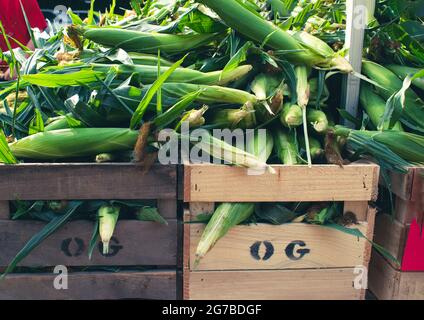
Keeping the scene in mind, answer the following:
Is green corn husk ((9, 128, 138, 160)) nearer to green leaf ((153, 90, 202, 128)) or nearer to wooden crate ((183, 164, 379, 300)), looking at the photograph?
green leaf ((153, 90, 202, 128))

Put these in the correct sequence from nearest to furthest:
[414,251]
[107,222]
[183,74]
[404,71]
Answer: [107,222] < [414,251] < [183,74] < [404,71]

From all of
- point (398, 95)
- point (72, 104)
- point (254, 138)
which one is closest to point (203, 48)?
point (254, 138)

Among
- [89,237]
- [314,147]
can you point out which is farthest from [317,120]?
[89,237]

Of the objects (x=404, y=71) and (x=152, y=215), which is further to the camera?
(x=404, y=71)

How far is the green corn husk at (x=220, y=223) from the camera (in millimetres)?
1274

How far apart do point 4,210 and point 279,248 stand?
2.50ft

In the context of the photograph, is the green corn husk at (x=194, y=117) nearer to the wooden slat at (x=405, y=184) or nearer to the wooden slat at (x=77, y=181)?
the wooden slat at (x=77, y=181)

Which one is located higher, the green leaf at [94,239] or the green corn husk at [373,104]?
the green corn husk at [373,104]

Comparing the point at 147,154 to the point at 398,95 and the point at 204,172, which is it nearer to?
the point at 204,172

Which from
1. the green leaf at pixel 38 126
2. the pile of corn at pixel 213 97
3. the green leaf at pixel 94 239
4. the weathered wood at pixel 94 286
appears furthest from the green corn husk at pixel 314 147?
the green leaf at pixel 38 126

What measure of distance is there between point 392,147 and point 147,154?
0.69m

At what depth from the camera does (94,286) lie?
4.45ft

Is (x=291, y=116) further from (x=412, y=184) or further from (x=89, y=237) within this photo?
(x=89, y=237)

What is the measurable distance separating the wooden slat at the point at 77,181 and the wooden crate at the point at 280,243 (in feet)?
0.39
